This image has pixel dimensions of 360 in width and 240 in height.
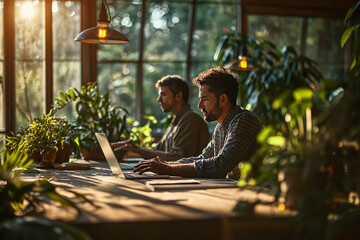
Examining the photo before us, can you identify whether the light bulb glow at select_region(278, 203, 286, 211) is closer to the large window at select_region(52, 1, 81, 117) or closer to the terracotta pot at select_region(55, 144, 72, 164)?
the terracotta pot at select_region(55, 144, 72, 164)

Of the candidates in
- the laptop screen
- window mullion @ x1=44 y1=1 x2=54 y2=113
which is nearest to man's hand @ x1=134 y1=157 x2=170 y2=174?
the laptop screen

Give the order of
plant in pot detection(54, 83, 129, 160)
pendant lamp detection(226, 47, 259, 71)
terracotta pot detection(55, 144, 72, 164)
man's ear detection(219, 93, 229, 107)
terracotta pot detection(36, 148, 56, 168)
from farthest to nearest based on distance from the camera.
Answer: pendant lamp detection(226, 47, 259, 71) → plant in pot detection(54, 83, 129, 160) → terracotta pot detection(55, 144, 72, 164) → terracotta pot detection(36, 148, 56, 168) → man's ear detection(219, 93, 229, 107)

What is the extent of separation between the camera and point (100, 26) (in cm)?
347

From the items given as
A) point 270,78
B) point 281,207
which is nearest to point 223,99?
point 281,207

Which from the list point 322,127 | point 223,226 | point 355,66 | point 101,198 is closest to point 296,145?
point 322,127

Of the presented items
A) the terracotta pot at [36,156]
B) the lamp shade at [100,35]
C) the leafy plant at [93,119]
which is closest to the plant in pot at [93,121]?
the leafy plant at [93,119]

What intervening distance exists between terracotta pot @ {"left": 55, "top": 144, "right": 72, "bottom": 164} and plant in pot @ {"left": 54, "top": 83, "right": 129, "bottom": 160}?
1.08ft

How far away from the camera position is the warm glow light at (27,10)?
5.76m

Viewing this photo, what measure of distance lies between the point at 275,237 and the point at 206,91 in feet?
6.11

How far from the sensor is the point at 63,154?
3846 millimetres

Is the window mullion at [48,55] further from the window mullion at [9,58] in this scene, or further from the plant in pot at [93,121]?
the plant in pot at [93,121]

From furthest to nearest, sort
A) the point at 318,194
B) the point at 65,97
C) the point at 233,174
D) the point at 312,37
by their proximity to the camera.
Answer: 1. the point at 312,37
2. the point at 65,97
3. the point at 233,174
4. the point at 318,194

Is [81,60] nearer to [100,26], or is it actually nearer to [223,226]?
[100,26]

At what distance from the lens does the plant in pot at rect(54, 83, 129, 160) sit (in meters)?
4.32
